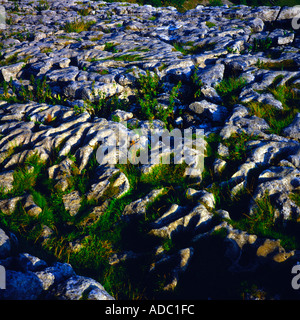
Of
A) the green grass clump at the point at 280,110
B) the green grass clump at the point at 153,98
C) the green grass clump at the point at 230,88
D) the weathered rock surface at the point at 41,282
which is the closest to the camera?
the weathered rock surface at the point at 41,282

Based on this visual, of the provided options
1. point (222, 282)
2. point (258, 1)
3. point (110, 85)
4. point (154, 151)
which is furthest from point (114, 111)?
point (258, 1)

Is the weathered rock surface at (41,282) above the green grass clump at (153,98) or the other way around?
the other way around

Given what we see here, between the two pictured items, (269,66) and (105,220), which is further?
(269,66)

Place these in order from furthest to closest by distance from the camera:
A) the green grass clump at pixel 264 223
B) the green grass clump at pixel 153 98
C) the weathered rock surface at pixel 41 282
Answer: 1. the green grass clump at pixel 153 98
2. the green grass clump at pixel 264 223
3. the weathered rock surface at pixel 41 282

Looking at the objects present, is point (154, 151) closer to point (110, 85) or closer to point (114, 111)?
point (114, 111)

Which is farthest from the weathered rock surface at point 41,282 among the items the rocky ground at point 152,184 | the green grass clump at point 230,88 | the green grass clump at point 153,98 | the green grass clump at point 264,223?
the green grass clump at point 230,88

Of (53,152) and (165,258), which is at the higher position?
(53,152)

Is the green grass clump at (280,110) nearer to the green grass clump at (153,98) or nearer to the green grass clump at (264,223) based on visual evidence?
the green grass clump at (153,98)

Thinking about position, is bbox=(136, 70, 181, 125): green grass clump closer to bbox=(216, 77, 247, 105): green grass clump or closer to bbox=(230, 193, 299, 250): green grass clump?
bbox=(216, 77, 247, 105): green grass clump
